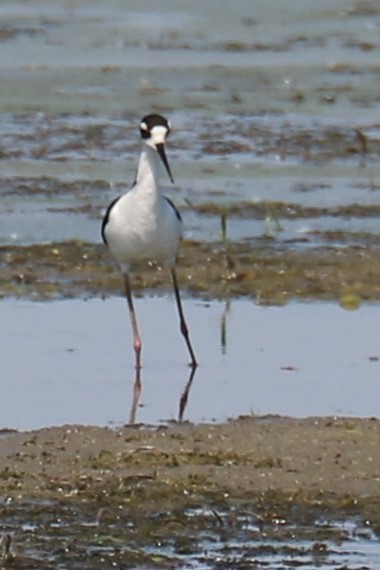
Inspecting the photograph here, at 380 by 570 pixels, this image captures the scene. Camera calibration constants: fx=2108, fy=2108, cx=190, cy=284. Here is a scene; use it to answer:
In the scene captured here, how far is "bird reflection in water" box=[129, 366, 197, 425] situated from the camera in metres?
8.90

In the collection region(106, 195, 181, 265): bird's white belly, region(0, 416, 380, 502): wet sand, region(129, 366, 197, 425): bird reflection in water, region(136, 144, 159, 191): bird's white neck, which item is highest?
region(136, 144, 159, 191): bird's white neck

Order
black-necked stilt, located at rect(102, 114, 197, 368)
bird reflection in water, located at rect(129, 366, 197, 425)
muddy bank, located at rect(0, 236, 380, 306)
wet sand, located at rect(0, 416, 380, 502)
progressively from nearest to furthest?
wet sand, located at rect(0, 416, 380, 502)
bird reflection in water, located at rect(129, 366, 197, 425)
black-necked stilt, located at rect(102, 114, 197, 368)
muddy bank, located at rect(0, 236, 380, 306)

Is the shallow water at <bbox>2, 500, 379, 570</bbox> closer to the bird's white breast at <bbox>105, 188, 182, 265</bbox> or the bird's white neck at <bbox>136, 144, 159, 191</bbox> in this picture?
the bird's white breast at <bbox>105, 188, 182, 265</bbox>

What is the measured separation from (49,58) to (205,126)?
10.9 ft

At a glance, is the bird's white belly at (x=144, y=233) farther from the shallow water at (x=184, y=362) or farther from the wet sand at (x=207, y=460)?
the wet sand at (x=207, y=460)

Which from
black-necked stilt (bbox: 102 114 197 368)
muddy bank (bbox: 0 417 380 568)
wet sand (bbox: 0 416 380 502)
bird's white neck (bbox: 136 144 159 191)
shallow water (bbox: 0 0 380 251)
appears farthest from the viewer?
shallow water (bbox: 0 0 380 251)

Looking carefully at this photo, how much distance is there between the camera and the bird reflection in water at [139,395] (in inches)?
350

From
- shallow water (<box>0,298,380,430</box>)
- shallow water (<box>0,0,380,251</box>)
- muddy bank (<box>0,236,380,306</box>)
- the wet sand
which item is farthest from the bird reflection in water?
shallow water (<box>0,0,380,251</box>)

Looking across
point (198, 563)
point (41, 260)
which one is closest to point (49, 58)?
point (41, 260)

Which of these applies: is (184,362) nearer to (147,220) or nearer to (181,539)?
(147,220)

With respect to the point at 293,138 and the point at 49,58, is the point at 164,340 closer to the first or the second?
the point at 293,138

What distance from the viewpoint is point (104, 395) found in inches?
363

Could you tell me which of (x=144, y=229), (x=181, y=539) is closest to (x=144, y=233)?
(x=144, y=229)

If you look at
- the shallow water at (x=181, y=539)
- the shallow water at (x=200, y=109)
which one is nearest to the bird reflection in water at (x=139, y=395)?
the shallow water at (x=181, y=539)
